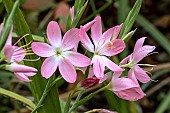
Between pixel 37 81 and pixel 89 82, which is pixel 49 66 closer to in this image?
pixel 89 82

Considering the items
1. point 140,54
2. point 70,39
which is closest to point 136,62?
point 140,54

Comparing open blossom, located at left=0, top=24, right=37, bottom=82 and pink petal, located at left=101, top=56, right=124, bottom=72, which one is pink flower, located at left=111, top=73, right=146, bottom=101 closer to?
pink petal, located at left=101, top=56, right=124, bottom=72

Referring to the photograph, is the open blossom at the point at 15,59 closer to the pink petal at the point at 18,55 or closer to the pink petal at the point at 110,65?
the pink petal at the point at 18,55

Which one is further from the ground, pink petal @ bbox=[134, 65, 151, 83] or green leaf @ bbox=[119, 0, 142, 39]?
green leaf @ bbox=[119, 0, 142, 39]

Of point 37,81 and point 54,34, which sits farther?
point 37,81

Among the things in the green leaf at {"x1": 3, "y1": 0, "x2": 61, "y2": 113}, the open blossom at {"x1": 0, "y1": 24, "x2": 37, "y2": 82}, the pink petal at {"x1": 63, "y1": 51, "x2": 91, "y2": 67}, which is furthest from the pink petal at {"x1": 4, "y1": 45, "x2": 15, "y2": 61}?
the green leaf at {"x1": 3, "y1": 0, "x2": 61, "y2": 113}

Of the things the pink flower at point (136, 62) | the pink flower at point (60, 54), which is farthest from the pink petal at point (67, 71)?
the pink flower at point (136, 62)

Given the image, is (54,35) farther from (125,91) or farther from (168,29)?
(168,29)
